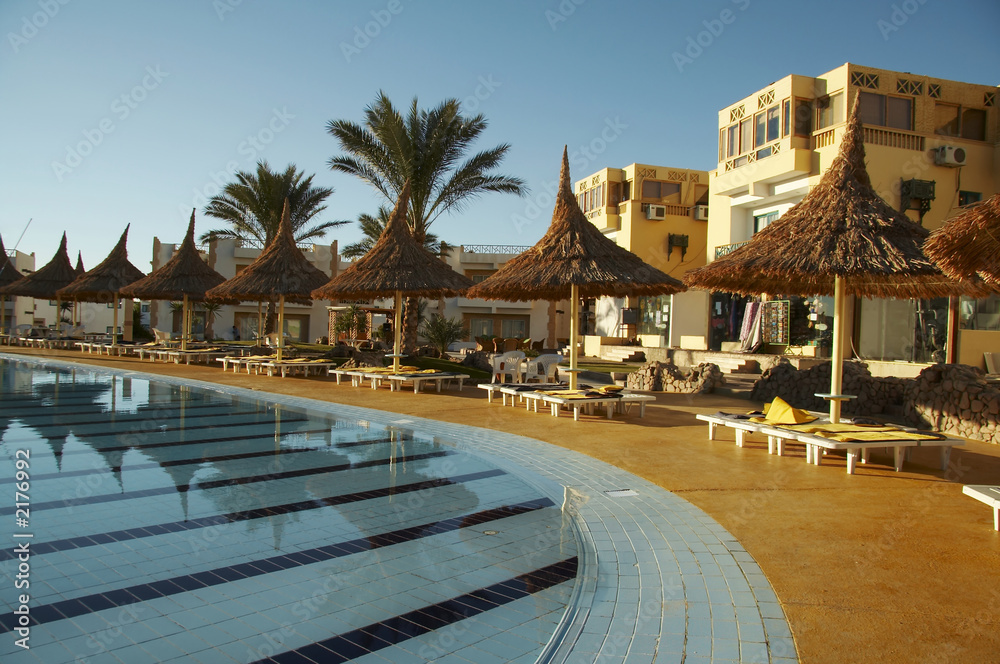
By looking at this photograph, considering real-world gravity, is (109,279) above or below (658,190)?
below

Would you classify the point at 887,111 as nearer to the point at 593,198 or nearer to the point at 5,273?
the point at 593,198

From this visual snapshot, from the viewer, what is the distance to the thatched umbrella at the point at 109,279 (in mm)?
23016

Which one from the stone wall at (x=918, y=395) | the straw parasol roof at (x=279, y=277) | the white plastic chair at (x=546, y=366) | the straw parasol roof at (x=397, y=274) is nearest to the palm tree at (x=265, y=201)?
the straw parasol roof at (x=279, y=277)

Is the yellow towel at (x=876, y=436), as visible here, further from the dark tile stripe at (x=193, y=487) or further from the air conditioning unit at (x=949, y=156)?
the air conditioning unit at (x=949, y=156)

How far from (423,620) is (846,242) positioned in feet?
22.1

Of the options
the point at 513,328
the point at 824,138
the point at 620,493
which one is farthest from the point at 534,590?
the point at 513,328

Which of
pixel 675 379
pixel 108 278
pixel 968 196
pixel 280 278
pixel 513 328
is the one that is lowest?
pixel 675 379

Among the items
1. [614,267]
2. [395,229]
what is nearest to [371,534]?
[614,267]

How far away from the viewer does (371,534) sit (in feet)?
14.5

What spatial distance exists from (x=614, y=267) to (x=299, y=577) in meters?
7.90

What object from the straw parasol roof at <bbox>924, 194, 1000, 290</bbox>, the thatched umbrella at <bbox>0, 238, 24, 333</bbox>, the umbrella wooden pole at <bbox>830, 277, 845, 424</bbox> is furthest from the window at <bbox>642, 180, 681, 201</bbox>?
the thatched umbrella at <bbox>0, 238, 24, 333</bbox>

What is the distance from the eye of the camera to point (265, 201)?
24.5 metres

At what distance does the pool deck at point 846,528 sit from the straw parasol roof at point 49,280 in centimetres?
2477

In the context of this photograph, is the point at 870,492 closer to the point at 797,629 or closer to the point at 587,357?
the point at 797,629
